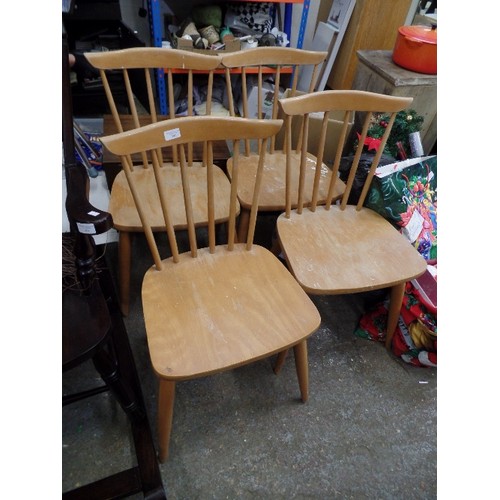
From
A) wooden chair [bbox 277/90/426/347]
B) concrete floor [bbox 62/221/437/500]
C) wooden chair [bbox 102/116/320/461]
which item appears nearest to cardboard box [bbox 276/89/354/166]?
wooden chair [bbox 277/90/426/347]

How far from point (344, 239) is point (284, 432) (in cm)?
69

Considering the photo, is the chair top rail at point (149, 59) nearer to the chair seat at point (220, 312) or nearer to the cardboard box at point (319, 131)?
the cardboard box at point (319, 131)

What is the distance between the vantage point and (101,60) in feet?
3.87

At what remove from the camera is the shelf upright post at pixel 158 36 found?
2.02 meters

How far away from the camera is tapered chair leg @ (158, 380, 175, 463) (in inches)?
36.7

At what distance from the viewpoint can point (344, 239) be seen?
125 centimetres

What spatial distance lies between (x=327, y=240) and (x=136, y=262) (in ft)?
3.07

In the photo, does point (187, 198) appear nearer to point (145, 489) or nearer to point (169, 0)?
point (145, 489)

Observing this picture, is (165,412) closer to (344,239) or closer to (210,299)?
(210,299)

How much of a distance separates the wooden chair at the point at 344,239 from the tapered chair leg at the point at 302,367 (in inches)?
7.1

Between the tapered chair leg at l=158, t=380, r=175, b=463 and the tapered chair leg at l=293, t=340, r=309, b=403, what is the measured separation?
1.30ft

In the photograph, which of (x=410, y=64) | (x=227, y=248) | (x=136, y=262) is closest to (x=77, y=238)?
(x=227, y=248)

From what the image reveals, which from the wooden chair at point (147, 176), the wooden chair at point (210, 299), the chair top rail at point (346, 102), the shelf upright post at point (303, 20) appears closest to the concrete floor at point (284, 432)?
the wooden chair at point (210, 299)

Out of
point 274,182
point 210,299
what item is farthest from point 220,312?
point 274,182
